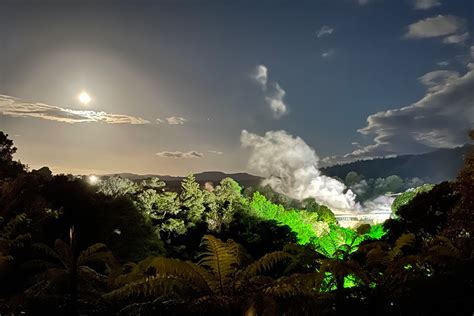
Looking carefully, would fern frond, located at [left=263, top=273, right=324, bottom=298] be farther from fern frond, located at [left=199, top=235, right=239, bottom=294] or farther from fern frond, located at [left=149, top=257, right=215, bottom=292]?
fern frond, located at [left=149, top=257, right=215, bottom=292]

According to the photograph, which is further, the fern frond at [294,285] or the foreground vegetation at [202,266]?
the foreground vegetation at [202,266]

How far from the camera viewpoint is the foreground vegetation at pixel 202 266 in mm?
7254

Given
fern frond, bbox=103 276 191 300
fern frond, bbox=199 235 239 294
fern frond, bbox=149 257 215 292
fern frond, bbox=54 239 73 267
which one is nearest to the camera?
fern frond, bbox=103 276 191 300

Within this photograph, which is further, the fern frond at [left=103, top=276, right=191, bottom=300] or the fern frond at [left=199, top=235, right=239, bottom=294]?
the fern frond at [left=199, top=235, right=239, bottom=294]

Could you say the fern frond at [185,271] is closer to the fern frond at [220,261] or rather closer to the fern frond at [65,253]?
the fern frond at [220,261]

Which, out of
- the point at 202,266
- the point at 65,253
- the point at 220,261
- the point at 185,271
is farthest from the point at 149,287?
the point at 202,266

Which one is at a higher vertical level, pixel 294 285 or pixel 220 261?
pixel 220 261

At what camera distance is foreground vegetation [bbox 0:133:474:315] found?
7.25 metres

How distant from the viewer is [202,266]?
11.6 metres

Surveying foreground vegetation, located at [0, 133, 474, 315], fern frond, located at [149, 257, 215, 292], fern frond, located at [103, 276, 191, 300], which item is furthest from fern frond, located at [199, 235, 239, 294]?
fern frond, located at [103, 276, 191, 300]

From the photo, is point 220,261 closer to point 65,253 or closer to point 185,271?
point 185,271

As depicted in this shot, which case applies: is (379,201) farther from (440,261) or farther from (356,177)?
(440,261)

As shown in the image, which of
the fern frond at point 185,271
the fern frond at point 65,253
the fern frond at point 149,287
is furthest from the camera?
the fern frond at point 65,253

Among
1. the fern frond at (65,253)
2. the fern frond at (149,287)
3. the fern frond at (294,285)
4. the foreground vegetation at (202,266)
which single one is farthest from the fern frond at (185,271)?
the fern frond at (65,253)
